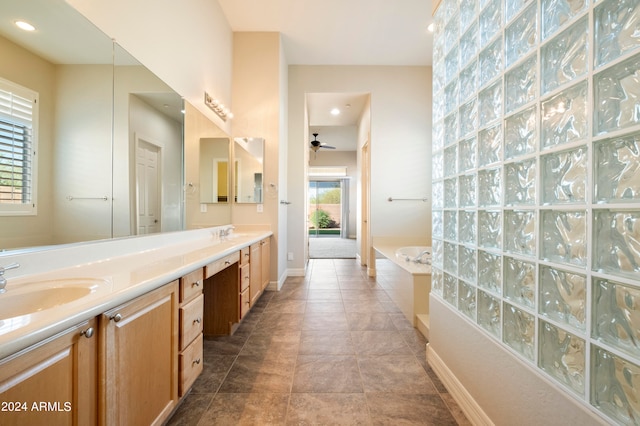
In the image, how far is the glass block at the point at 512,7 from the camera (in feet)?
3.39

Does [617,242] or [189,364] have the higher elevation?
[617,242]

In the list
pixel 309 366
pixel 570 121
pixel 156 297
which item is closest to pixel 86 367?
pixel 156 297

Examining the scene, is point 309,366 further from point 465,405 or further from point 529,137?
point 529,137

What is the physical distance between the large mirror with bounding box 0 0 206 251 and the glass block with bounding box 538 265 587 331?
1873mm

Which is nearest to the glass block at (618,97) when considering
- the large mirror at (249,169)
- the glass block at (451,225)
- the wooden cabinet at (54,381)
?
the glass block at (451,225)

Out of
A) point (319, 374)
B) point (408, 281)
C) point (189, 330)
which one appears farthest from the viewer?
point (408, 281)

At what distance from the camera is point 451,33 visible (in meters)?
1.63

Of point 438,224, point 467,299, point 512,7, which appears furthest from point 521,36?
point 467,299

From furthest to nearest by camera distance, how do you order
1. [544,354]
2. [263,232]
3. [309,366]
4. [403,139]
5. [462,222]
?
[403,139] < [263,232] < [309,366] < [462,222] < [544,354]

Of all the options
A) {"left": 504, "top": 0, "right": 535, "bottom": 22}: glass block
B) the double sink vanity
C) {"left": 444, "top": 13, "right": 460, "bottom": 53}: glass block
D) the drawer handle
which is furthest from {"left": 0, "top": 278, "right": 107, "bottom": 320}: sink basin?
{"left": 444, "top": 13, "right": 460, "bottom": 53}: glass block

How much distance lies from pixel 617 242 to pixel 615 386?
370mm

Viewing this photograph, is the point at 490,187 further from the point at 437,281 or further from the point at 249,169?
the point at 249,169

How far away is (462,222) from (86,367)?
1658 millimetres

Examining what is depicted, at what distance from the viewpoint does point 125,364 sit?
95 cm
